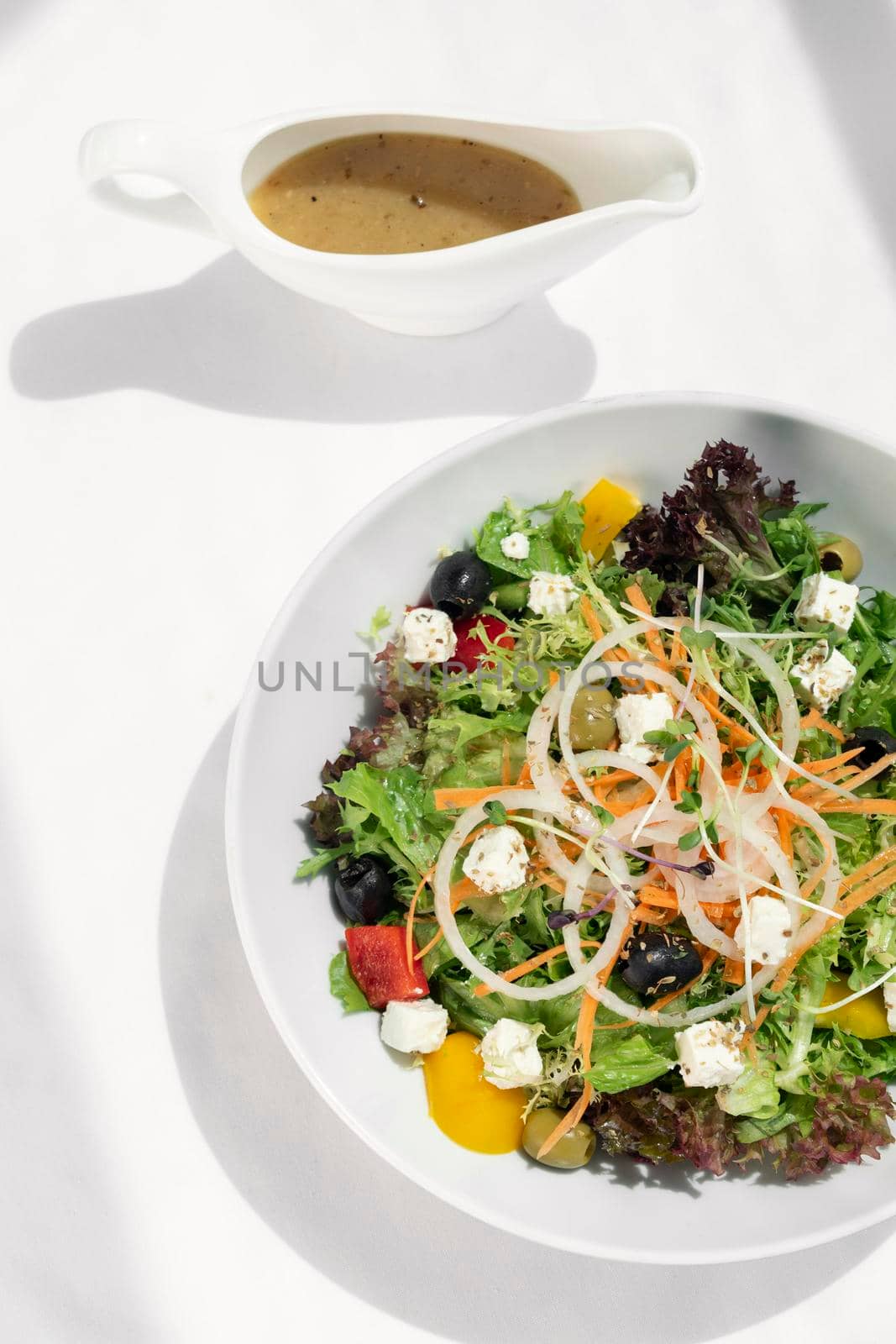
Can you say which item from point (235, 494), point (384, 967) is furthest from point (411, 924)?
point (235, 494)

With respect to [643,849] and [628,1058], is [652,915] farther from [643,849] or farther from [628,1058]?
[628,1058]

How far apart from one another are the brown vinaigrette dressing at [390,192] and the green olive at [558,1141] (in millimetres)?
1591

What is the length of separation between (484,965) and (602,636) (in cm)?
62

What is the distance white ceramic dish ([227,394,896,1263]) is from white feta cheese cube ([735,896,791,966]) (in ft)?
1.32

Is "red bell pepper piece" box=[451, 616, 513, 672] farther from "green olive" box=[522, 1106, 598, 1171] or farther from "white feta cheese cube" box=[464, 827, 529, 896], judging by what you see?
"green olive" box=[522, 1106, 598, 1171]

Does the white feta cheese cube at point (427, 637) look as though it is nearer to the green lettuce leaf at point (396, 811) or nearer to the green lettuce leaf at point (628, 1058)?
the green lettuce leaf at point (396, 811)

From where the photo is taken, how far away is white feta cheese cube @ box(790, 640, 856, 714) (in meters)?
1.89

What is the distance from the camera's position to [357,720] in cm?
202

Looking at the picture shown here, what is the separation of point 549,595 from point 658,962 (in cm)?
66

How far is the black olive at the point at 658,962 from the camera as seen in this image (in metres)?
1.77

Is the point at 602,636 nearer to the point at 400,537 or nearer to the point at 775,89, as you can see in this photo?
the point at 400,537

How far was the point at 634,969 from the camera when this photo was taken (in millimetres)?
1785

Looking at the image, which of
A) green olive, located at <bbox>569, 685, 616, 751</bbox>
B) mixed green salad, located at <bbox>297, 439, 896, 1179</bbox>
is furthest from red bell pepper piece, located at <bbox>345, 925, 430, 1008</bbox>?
green olive, located at <bbox>569, 685, 616, 751</bbox>

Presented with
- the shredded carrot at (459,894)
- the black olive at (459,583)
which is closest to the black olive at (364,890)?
the shredded carrot at (459,894)
